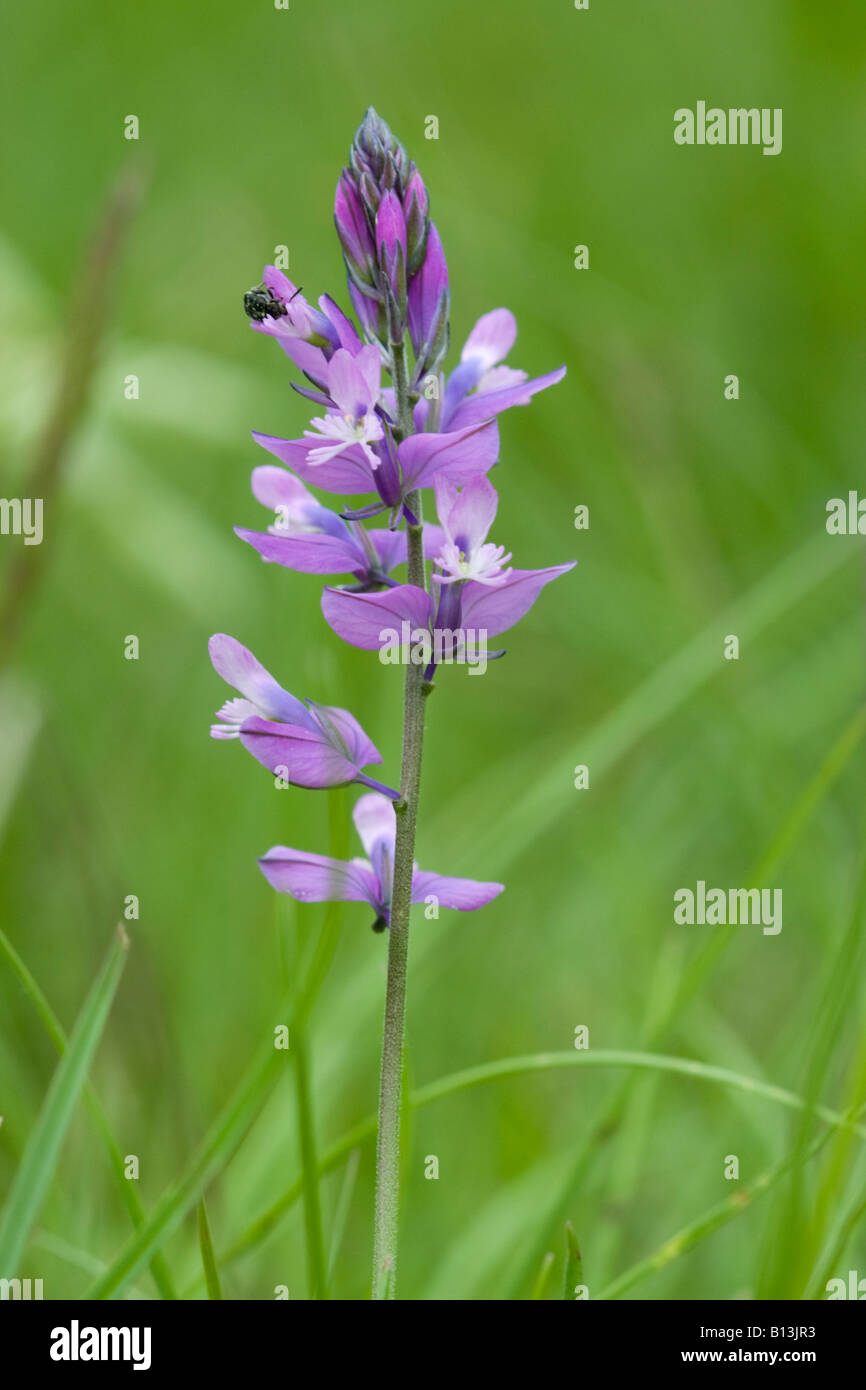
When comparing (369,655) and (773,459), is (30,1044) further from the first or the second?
(773,459)

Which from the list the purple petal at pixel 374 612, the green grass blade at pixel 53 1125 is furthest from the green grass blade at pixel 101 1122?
the purple petal at pixel 374 612

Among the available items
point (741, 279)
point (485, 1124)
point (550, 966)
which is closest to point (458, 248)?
point (741, 279)

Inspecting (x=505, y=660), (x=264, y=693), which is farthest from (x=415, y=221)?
(x=505, y=660)

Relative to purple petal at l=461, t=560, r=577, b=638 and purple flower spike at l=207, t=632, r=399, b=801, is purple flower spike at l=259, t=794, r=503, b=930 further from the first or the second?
purple petal at l=461, t=560, r=577, b=638

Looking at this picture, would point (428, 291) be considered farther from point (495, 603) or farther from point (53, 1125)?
point (53, 1125)

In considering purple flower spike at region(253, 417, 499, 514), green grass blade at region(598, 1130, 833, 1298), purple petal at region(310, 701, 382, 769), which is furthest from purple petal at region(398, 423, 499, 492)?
green grass blade at region(598, 1130, 833, 1298)
